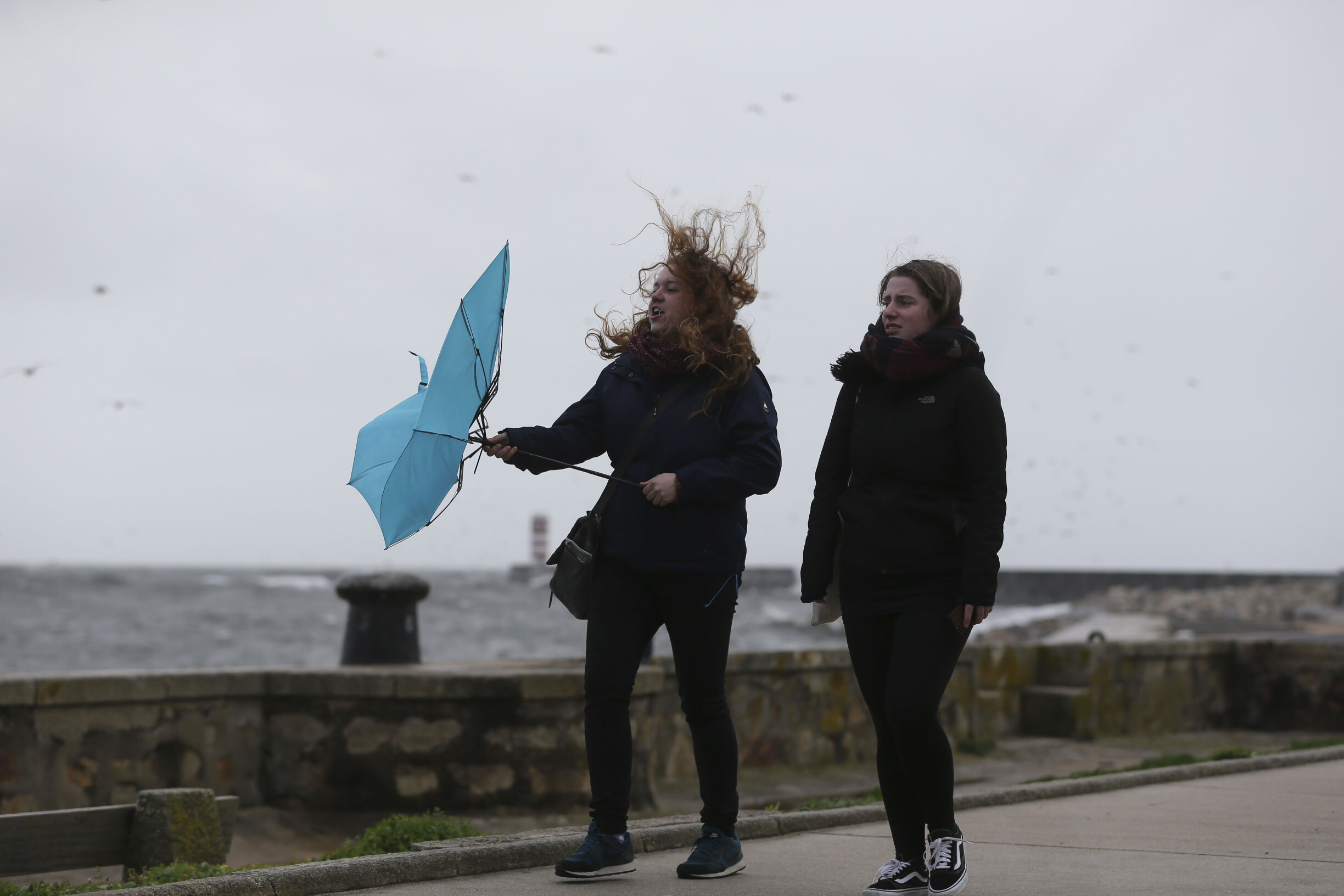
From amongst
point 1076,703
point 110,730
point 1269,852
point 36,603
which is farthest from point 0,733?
point 36,603

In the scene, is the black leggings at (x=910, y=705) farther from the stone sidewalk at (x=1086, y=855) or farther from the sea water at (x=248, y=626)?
the sea water at (x=248, y=626)

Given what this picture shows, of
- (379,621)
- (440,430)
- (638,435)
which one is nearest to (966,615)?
(638,435)

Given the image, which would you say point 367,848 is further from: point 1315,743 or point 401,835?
point 1315,743

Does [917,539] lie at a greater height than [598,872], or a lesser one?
greater

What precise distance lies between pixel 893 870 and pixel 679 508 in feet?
3.58

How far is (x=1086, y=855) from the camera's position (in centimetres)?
414

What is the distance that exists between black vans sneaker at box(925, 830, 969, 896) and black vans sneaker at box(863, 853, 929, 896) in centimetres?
5

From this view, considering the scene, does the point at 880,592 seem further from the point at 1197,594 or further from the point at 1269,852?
the point at 1197,594

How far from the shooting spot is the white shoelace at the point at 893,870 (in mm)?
3447

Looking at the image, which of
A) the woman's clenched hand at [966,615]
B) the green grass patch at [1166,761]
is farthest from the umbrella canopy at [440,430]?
the green grass patch at [1166,761]

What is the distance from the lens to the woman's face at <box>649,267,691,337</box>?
3.89 m

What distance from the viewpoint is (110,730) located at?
6.80m

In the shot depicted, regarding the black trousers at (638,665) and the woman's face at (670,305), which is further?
the woman's face at (670,305)

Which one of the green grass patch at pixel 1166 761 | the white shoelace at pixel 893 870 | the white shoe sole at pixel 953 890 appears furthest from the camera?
the green grass patch at pixel 1166 761
